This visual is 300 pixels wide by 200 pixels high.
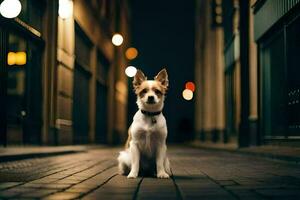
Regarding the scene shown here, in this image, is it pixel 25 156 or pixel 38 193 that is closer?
pixel 38 193

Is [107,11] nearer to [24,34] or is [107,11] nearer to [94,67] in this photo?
[94,67]

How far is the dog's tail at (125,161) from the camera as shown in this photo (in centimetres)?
694

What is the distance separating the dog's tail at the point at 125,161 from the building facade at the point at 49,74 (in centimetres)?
480

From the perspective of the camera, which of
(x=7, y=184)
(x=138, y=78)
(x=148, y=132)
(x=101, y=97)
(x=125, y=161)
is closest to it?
(x=7, y=184)

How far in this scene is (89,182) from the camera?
641 centimetres

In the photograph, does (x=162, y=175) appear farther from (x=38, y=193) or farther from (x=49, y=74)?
(x=49, y=74)

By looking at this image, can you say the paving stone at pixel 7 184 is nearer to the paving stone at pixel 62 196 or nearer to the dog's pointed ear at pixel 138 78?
the paving stone at pixel 62 196

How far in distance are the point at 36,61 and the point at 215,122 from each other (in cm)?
1679

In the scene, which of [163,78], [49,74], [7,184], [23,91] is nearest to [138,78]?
[163,78]

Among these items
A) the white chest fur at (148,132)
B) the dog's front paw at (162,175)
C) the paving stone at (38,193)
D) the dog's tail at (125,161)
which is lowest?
the paving stone at (38,193)

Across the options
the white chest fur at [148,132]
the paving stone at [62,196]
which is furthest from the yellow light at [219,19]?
the paving stone at [62,196]

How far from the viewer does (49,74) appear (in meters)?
19.1

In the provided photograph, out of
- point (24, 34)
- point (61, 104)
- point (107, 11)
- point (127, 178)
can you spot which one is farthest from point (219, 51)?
point (127, 178)

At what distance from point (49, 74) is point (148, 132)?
13166 millimetres
